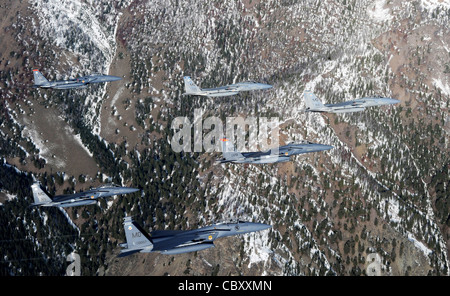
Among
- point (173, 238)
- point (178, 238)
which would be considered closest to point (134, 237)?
point (173, 238)

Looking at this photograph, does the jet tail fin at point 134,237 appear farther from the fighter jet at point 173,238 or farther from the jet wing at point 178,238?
the jet wing at point 178,238

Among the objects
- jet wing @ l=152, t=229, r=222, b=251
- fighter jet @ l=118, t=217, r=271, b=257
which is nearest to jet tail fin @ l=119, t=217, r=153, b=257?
fighter jet @ l=118, t=217, r=271, b=257

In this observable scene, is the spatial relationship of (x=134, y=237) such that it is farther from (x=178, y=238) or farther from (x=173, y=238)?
(x=178, y=238)

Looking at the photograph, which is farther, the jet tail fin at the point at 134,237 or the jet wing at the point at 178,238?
the jet wing at the point at 178,238

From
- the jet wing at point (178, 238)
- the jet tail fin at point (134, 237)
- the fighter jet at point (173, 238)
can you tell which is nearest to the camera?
the jet tail fin at point (134, 237)

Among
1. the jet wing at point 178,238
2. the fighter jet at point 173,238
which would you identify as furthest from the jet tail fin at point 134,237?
the jet wing at point 178,238

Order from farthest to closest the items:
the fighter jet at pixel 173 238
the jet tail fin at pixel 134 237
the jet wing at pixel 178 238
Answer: the jet wing at pixel 178 238
the fighter jet at pixel 173 238
the jet tail fin at pixel 134 237

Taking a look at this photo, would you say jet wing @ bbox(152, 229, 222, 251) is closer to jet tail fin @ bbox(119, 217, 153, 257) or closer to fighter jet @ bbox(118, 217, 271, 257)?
fighter jet @ bbox(118, 217, 271, 257)
